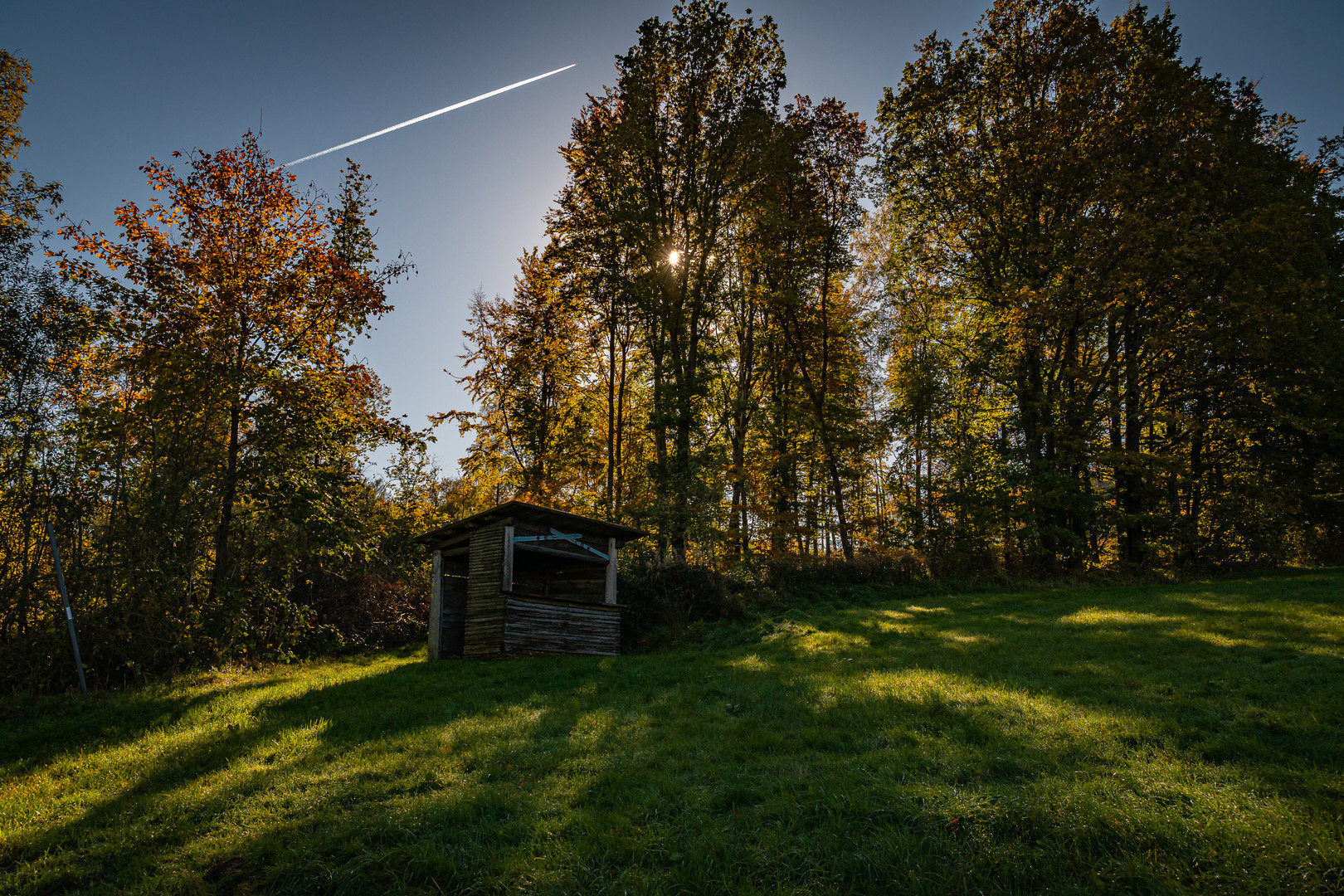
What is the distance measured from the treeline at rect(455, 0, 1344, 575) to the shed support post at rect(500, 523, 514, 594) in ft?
16.1

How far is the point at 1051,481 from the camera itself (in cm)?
1794

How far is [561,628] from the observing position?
42.5 ft

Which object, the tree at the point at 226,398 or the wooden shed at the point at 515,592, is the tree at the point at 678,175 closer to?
the wooden shed at the point at 515,592

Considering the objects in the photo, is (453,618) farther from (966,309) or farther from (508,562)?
(966,309)

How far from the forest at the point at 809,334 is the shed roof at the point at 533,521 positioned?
1734mm

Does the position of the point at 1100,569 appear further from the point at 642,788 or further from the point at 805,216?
the point at 642,788

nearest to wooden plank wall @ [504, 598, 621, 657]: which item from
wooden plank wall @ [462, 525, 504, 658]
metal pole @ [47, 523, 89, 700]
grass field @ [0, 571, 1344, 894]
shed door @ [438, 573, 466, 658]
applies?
wooden plank wall @ [462, 525, 504, 658]

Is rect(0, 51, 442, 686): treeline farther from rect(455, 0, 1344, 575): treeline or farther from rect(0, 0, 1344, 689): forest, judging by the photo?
rect(455, 0, 1344, 575): treeline

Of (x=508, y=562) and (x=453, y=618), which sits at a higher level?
(x=508, y=562)

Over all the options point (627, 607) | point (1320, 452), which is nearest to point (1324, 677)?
point (627, 607)

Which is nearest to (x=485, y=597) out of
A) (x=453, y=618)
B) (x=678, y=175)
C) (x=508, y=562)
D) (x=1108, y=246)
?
(x=508, y=562)

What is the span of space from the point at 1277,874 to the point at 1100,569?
18238mm

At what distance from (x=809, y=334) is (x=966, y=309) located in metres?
6.51

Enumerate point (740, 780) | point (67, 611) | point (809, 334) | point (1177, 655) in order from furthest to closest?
point (809, 334) → point (67, 611) → point (1177, 655) → point (740, 780)
